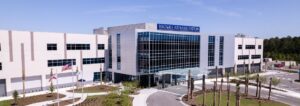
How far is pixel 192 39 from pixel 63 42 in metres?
37.0

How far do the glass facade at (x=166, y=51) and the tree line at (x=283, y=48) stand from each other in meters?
90.8

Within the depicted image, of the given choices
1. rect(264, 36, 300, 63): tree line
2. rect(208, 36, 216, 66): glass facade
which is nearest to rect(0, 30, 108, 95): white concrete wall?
rect(208, 36, 216, 66): glass facade

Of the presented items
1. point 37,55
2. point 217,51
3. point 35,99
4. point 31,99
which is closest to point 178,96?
point 35,99

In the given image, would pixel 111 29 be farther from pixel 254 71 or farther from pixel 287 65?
pixel 287 65

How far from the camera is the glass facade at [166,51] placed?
67.2 metres

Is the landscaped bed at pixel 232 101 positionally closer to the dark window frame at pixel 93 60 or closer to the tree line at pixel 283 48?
the dark window frame at pixel 93 60

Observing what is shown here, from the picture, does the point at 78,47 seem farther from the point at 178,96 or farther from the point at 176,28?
the point at 178,96

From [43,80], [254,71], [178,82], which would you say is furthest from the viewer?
[254,71]

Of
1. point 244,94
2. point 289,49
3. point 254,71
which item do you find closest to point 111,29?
point 244,94

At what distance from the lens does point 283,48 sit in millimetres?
164250

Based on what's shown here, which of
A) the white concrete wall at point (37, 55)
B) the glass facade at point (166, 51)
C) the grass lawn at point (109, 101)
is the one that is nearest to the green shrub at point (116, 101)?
the grass lawn at point (109, 101)

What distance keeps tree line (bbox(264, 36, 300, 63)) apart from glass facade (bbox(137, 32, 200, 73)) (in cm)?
9075

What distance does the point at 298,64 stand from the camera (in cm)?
13588

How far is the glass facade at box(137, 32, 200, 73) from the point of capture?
67250 millimetres
